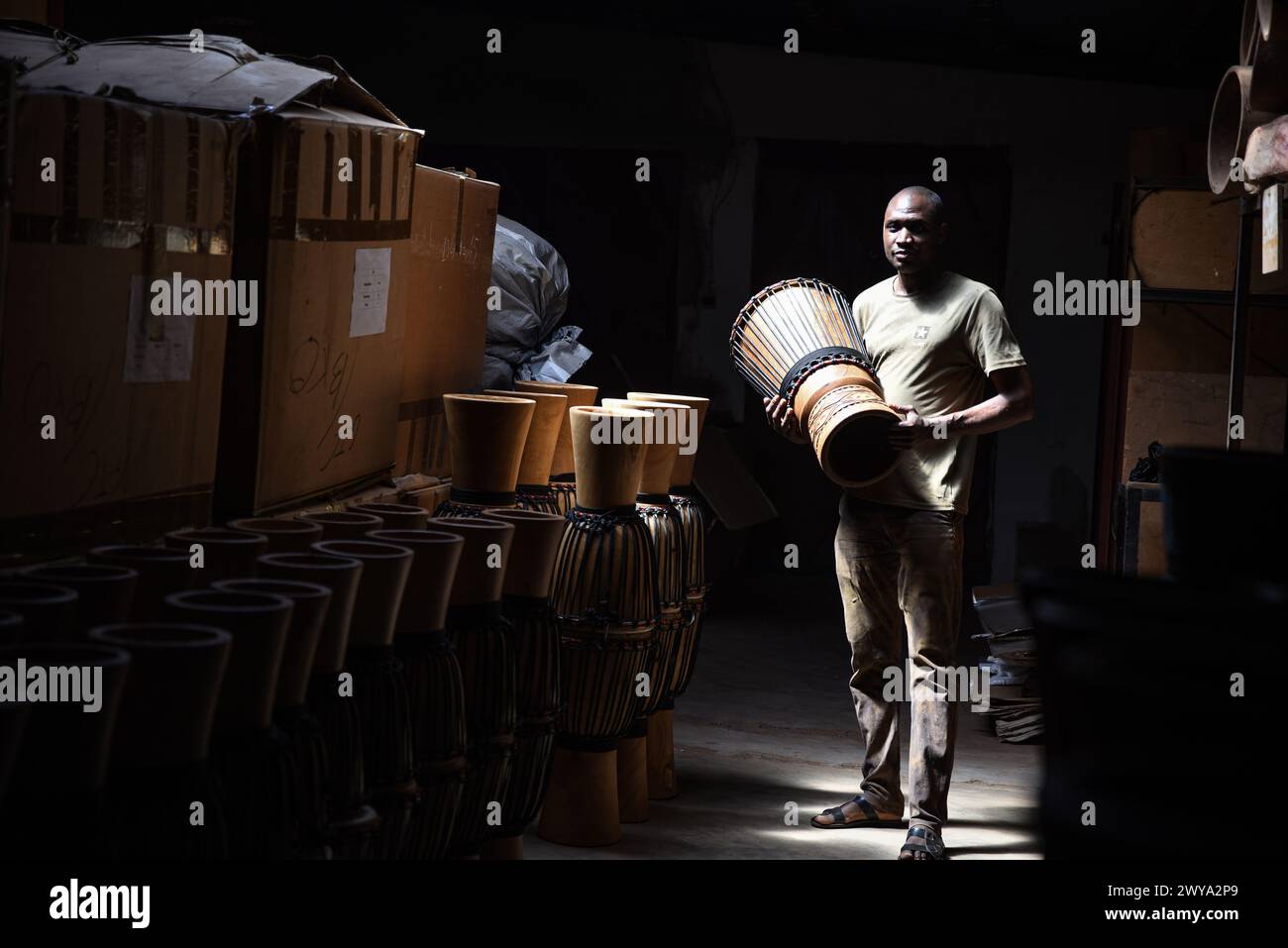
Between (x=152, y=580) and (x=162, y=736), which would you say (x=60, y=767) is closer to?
(x=162, y=736)

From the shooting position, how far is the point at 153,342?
2076mm

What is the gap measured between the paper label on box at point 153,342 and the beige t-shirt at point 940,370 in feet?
6.71

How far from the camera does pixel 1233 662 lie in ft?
3.72

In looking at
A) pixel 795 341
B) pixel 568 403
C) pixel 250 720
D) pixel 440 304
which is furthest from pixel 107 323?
pixel 795 341

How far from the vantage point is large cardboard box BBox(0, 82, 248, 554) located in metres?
1.84

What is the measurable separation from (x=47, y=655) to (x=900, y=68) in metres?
7.10

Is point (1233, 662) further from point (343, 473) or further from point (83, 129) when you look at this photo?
point (343, 473)

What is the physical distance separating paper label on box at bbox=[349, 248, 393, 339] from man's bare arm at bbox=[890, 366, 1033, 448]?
4.70 feet

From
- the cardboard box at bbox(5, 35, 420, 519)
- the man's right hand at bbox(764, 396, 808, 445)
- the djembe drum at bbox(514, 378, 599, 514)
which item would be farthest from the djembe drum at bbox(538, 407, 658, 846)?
the cardboard box at bbox(5, 35, 420, 519)

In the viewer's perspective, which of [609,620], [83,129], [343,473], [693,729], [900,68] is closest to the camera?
[83,129]

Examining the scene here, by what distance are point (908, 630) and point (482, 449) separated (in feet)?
4.54

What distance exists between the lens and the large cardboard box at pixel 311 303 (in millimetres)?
2336

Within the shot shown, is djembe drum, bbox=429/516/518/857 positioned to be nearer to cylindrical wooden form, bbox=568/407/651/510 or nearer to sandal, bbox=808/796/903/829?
cylindrical wooden form, bbox=568/407/651/510
